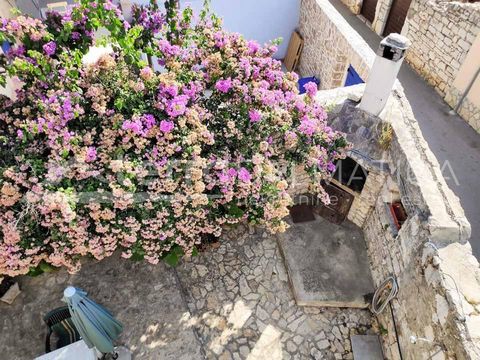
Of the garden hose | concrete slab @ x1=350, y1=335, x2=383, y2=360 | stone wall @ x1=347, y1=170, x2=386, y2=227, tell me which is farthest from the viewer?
stone wall @ x1=347, y1=170, x2=386, y2=227

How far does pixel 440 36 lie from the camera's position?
11.3 m

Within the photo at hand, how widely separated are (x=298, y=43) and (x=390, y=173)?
280 inches

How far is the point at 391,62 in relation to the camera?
5.81 meters

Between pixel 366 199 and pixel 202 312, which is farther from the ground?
pixel 366 199

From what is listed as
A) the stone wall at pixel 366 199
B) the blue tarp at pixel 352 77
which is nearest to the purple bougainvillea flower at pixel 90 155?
the stone wall at pixel 366 199

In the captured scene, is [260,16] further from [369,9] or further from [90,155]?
[90,155]

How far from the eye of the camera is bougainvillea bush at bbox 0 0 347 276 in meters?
4.84

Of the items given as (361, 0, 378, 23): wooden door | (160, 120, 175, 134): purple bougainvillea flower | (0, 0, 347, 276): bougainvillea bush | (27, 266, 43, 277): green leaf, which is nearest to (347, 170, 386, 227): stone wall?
(0, 0, 347, 276): bougainvillea bush

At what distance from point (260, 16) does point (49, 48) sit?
8557 mm

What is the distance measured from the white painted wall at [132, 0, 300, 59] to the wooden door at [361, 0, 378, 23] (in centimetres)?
528

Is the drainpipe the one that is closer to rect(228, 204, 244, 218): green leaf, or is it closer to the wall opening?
the wall opening

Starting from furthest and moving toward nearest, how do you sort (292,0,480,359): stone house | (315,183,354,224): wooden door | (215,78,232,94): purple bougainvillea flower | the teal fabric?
(315,183,354,224): wooden door
(215,78,232,94): purple bougainvillea flower
the teal fabric
(292,0,480,359): stone house

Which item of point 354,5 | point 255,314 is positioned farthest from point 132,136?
point 354,5

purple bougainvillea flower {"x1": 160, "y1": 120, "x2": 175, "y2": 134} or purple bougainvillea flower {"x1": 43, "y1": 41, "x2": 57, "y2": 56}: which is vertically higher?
purple bougainvillea flower {"x1": 43, "y1": 41, "x2": 57, "y2": 56}
